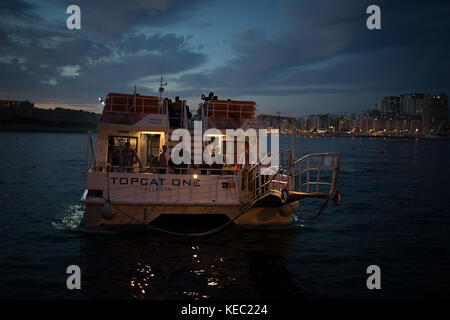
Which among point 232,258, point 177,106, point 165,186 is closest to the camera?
point 232,258

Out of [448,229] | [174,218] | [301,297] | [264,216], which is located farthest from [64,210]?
[448,229]

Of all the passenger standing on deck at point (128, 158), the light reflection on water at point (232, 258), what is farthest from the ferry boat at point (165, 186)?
the light reflection on water at point (232, 258)

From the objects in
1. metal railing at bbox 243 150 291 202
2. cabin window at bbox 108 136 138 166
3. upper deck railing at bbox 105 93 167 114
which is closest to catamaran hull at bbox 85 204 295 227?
metal railing at bbox 243 150 291 202

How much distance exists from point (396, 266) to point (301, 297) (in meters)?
4.12

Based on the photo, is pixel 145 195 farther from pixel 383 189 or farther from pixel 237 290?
pixel 383 189

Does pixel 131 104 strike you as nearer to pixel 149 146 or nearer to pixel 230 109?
pixel 149 146

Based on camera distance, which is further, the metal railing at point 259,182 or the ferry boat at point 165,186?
the ferry boat at point 165,186

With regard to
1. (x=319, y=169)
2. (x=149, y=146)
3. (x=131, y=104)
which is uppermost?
(x=131, y=104)

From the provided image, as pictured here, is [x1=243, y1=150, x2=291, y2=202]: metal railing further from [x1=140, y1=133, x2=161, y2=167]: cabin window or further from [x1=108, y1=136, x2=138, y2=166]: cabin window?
[x1=108, y1=136, x2=138, y2=166]: cabin window

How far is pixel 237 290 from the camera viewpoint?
8930 millimetres

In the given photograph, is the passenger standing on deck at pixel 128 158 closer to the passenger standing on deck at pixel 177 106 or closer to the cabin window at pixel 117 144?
the cabin window at pixel 117 144

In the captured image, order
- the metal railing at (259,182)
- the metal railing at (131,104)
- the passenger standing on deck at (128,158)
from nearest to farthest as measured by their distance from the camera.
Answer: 1. the metal railing at (259,182)
2. the passenger standing on deck at (128,158)
3. the metal railing at (131,104)

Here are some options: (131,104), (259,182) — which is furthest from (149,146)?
(259,182)
